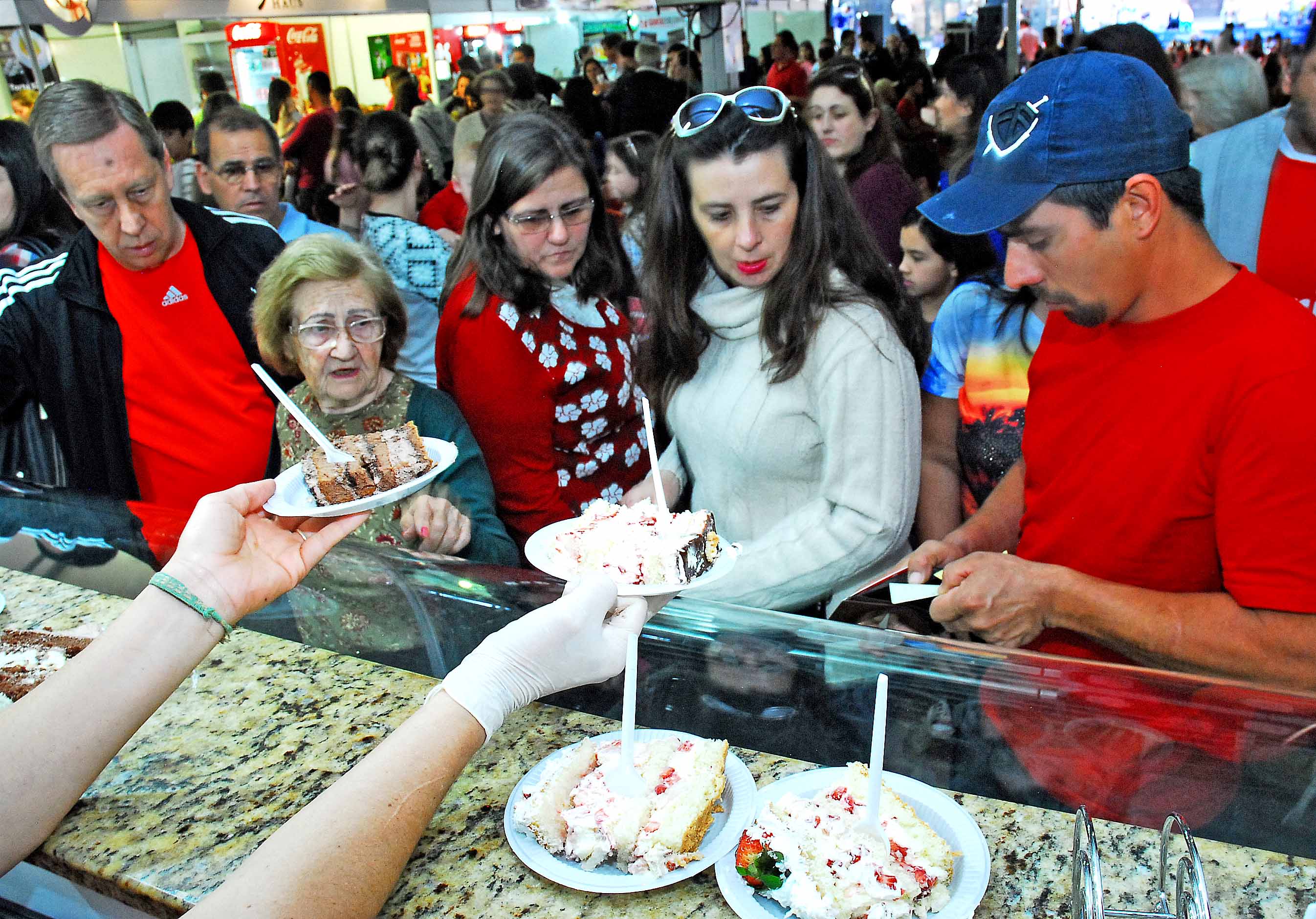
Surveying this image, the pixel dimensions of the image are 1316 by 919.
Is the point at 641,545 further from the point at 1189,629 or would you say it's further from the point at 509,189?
the point at 509,189

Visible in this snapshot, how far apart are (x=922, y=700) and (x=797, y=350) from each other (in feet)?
2.73

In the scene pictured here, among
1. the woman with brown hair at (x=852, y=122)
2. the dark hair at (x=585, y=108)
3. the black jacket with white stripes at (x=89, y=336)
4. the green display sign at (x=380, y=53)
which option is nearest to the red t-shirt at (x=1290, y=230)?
the woman with brown hair at (x=852, y=122)

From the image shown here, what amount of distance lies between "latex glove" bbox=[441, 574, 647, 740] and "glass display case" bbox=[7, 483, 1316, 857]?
0.24 metres

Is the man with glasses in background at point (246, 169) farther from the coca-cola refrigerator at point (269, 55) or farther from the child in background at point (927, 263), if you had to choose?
the coca-cola refrigerator at point (269, 55)

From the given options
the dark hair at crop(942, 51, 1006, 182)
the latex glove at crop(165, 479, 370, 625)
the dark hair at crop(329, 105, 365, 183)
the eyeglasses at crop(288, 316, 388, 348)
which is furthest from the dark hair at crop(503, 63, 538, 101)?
the latex glove at crop(165, 479, 370, 625)

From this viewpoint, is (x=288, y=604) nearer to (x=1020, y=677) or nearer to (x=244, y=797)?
(x=244, y=797)

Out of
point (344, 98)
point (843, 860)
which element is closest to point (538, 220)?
point (843, 860)

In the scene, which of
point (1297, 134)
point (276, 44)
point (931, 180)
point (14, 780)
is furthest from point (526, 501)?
point (276, 44)

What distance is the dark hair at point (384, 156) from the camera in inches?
166

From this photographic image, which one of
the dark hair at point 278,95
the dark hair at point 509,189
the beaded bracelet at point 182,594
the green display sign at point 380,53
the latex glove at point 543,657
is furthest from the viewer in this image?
the green display sign at point 380,53

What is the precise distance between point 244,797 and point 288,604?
58 cm

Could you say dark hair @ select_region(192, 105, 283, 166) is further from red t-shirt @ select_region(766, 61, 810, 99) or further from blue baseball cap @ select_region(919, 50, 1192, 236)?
red t-shirt @ select_region(766, 61, 810, 99)

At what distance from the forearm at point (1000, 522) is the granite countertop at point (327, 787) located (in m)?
0.83

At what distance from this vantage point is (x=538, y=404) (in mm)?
2691
